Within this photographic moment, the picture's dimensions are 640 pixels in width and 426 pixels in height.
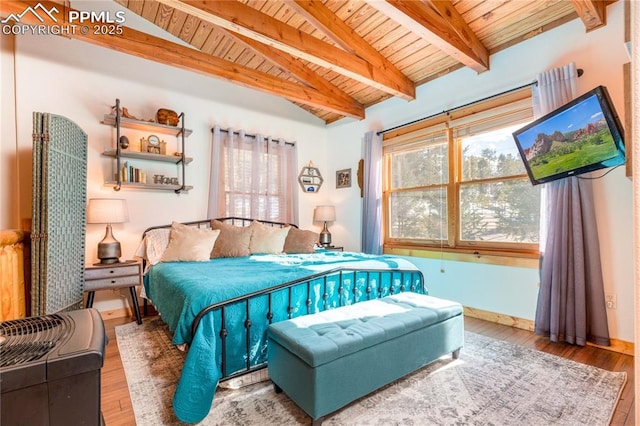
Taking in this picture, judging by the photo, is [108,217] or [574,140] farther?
[108,217]

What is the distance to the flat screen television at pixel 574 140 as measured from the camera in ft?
6.64

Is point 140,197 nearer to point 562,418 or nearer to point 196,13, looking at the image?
point 196,13

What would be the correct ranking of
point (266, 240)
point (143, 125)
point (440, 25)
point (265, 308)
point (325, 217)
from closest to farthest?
point (265, 308) → point (440, 25) → point (143, 125) → point (266, 240) → point (325, 217)

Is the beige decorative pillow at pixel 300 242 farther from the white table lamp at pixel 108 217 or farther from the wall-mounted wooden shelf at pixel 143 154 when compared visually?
the white table lamp at pixel 108 217

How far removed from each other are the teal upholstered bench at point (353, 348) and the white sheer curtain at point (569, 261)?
3.49 feet

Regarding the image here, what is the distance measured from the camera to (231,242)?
3424mm

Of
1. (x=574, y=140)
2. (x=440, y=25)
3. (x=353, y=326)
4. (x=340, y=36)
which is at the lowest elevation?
(x=353, y=326)

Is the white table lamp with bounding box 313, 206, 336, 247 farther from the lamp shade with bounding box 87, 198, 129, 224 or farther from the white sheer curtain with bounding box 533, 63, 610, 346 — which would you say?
the white sheer curtain with bounding box 533, 63, 610, 346

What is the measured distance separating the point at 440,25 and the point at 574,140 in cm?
148

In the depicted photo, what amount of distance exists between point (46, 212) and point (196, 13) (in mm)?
1975

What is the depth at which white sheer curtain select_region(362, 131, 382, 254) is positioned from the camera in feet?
13.6

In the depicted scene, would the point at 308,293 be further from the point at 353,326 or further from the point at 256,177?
the point at 256,177

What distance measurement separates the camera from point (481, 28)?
293 centimetres

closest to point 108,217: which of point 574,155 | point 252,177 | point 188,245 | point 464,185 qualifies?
point 188,245
